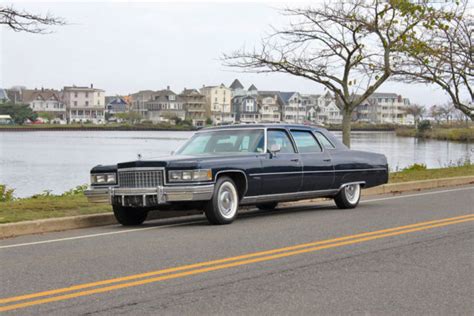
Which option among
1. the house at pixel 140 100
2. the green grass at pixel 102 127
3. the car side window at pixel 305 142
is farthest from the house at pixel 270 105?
the car side window at pixel 305 142

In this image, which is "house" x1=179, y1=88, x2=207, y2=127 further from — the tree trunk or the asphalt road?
the asphalt road

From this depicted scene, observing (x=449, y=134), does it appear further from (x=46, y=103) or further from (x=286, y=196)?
(x=46, y=103)

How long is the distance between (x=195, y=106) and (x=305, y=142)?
460 feet

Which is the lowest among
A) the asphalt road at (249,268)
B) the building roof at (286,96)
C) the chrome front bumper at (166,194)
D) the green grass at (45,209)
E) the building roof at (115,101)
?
the asphalt road at (249,268)

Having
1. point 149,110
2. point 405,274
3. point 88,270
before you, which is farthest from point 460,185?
point 149,110

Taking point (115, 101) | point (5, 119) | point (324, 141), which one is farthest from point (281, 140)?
point (115, 101)

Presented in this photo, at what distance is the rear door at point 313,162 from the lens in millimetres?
12555

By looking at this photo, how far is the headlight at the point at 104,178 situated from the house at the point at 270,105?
14229cm

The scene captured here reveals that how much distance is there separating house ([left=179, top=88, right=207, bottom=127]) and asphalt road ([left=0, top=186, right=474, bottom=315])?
138267 mm

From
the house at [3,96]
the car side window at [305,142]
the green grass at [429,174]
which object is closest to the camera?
the car side window at [305,142]

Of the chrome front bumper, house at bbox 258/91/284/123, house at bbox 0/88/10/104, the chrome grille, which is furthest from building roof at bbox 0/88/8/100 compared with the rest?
the chrome front bumper

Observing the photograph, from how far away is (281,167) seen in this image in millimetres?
11969

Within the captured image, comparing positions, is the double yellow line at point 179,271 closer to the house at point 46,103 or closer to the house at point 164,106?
the house at point 164,106

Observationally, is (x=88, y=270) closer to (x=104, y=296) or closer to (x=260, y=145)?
(x=104, y=296)
